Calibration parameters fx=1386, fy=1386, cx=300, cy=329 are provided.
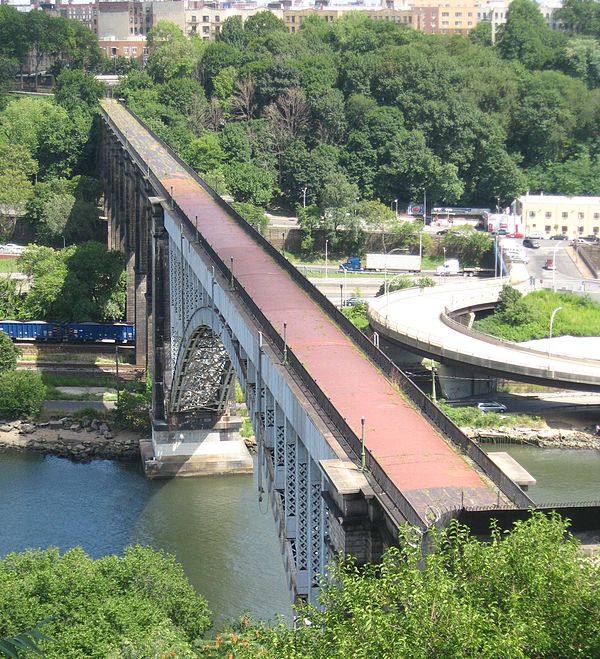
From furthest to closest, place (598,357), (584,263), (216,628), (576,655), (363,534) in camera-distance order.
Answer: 1. (584,263)
2. (598,357)
3. (216,628)
4. (363,534)
5. (576,655)

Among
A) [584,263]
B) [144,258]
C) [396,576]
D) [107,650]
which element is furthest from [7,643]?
[584,263]

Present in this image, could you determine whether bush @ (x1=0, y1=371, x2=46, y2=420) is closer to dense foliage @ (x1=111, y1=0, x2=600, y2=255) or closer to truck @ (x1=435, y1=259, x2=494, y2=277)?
dense foliage @ (x1=111, y1=0, x2=600, y2=255)

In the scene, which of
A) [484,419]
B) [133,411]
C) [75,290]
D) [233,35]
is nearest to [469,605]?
[133,411]

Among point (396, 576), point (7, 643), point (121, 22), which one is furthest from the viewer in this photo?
point (121, 22)

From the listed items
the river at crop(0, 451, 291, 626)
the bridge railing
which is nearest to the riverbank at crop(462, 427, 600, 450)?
the river at crop(0, 451, 291, 626)

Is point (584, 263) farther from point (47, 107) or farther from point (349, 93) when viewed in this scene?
point (47, 107)

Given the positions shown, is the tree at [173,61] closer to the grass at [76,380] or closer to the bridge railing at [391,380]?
the grass at [76,380]

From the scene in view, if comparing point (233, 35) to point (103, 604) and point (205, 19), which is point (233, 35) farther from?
point (103, 604)
